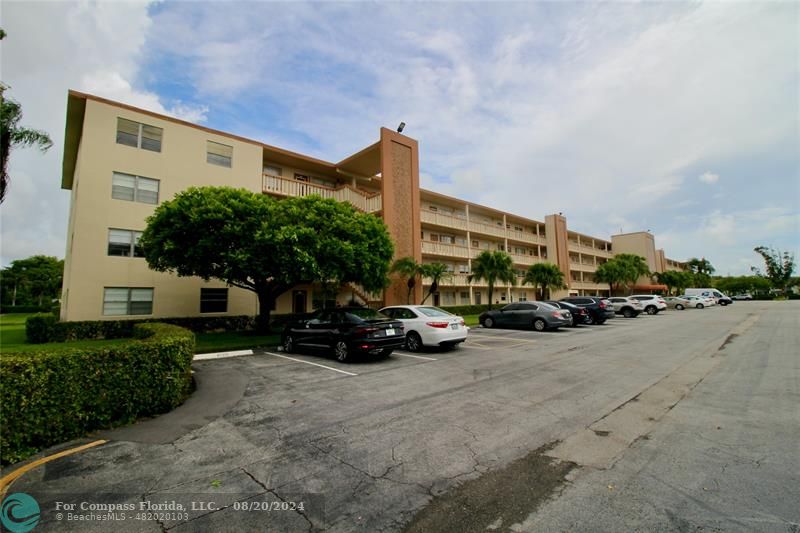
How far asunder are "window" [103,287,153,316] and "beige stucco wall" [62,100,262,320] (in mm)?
233

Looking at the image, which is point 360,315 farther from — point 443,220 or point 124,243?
point 443,220

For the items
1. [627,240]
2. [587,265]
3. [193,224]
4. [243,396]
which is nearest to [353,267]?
[193,224]

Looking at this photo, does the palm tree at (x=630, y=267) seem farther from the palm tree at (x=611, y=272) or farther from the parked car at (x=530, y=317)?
the parked car at (x=530, y=317)

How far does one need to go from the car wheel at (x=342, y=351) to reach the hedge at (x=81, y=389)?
4.28m

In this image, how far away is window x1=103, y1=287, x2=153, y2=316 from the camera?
54.6 ft

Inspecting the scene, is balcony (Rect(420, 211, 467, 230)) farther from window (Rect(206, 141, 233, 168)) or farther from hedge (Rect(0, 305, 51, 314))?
hedge (Rect(0, 305, 51, 314))

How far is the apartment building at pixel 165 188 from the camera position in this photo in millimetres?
16375

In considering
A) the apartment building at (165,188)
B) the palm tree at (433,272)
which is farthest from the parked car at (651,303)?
the palm tree at (433,272)

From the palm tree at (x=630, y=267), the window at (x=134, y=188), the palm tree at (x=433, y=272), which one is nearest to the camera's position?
the window at (x=134, y=188)

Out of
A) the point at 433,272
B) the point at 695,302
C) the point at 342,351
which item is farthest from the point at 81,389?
the point at 695,302

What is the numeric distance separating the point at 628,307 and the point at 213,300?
3151 centimetres

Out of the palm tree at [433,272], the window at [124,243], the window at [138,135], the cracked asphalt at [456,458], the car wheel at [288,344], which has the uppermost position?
the window at [138,135]

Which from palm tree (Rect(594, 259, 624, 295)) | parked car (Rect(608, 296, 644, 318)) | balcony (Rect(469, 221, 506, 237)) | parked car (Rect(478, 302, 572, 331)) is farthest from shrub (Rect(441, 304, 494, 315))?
palm tree (Rect(594, 259, 624, 295))

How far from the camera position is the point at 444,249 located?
29266 mm
